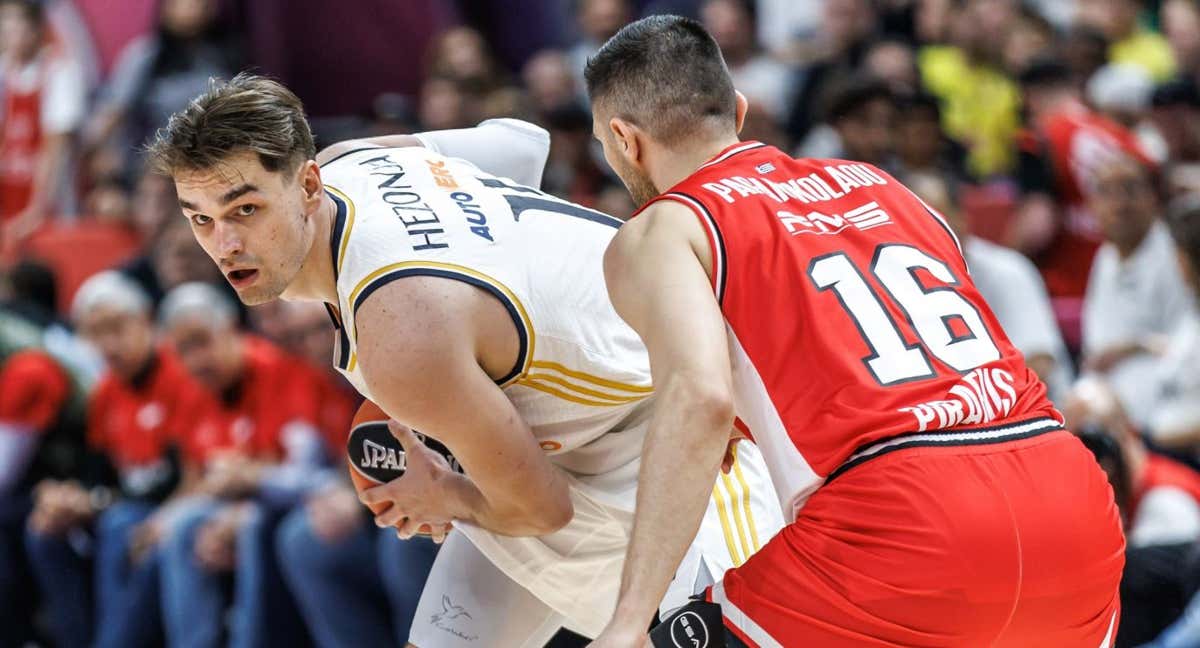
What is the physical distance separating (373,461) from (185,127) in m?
0.95

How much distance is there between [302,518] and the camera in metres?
7.14

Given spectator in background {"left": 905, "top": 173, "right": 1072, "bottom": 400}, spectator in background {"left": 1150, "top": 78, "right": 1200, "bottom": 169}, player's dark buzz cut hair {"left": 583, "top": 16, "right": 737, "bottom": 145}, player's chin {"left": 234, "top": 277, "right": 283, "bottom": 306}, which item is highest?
player's dark buzz cut hair {"left": 583, "top": 16, "right": 737, "bottom": 145}

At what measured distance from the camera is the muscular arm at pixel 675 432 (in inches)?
116

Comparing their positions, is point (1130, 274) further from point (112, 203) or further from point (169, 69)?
point (169, 69)

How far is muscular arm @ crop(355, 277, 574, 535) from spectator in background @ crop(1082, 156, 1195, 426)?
422 cm

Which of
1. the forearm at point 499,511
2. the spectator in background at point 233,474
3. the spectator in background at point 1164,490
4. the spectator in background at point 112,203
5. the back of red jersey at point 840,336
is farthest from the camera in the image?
the spectator in background at point 112,203

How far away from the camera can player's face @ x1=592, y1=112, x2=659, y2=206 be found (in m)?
3.62

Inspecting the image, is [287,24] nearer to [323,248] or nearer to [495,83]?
[495,83]

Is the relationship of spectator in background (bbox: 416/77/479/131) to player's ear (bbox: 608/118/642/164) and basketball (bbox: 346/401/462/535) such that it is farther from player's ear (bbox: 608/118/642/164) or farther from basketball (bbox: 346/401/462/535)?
player's ear (bbox: 608/118/642/164)

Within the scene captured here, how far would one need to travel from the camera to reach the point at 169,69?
11227 mm

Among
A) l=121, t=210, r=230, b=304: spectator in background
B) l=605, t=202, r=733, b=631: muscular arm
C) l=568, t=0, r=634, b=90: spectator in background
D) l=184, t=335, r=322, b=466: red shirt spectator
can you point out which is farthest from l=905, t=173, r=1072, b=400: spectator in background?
l=605, t=202, r=733, b=631: muscular arm

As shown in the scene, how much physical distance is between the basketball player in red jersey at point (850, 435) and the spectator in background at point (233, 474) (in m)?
4.43

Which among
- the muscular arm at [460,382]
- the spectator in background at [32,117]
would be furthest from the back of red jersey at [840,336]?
the spectator in background at [32,117]

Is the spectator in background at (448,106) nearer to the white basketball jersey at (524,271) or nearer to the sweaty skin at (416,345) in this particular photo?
the white basketball jersey at (524,271)
